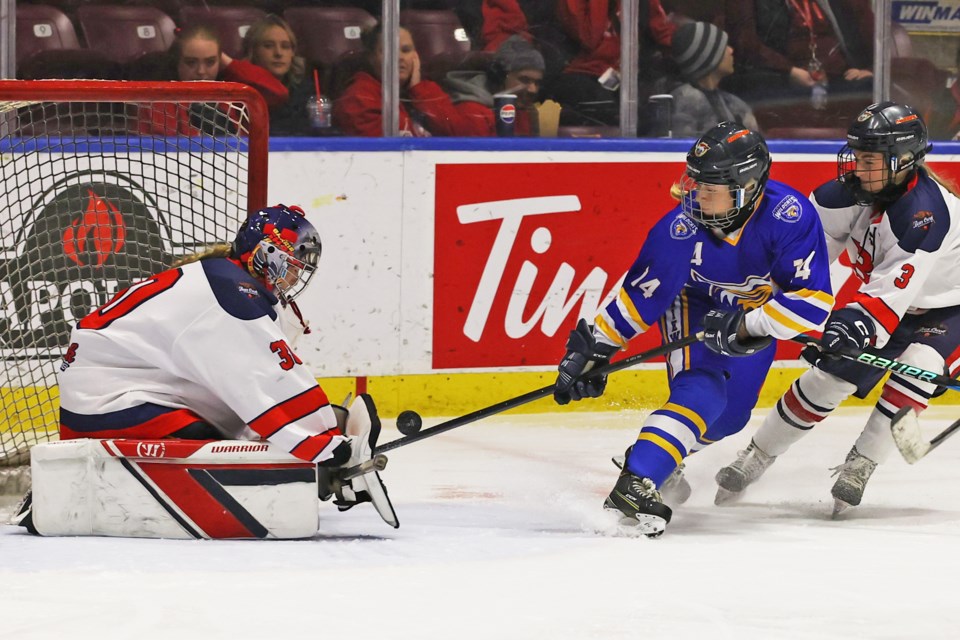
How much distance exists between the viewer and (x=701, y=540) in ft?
9.82

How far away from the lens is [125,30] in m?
4.35

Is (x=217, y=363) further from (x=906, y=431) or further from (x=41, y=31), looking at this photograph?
(x=41, y=31)

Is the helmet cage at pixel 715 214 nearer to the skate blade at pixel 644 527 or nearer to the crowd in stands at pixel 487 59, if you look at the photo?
the skate blade at pixel 644 527

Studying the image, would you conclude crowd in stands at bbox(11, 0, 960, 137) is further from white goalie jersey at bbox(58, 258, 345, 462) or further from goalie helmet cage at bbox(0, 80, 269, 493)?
white goalie jersey at bbox(58, 258, 345, 462)

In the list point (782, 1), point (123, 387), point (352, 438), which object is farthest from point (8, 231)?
point (782, 1)

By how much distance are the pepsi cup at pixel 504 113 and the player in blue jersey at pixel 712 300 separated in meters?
1.56

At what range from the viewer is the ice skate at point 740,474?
11.7ft

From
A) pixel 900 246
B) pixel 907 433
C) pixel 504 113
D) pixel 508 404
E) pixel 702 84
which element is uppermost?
pixel 702 84

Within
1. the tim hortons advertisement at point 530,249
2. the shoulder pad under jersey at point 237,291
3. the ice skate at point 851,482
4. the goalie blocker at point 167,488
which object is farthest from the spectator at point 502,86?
the goalie blocker at point 167,488

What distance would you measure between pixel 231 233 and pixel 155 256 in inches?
8.6

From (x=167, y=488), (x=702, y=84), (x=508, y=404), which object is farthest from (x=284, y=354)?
(x=702, y=84)

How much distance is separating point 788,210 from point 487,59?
6.16ft

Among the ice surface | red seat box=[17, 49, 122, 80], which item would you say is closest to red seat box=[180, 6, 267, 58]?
red seat box=[17, 49, 122, 80]

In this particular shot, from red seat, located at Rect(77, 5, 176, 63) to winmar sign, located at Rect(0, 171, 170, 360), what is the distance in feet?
2.21
